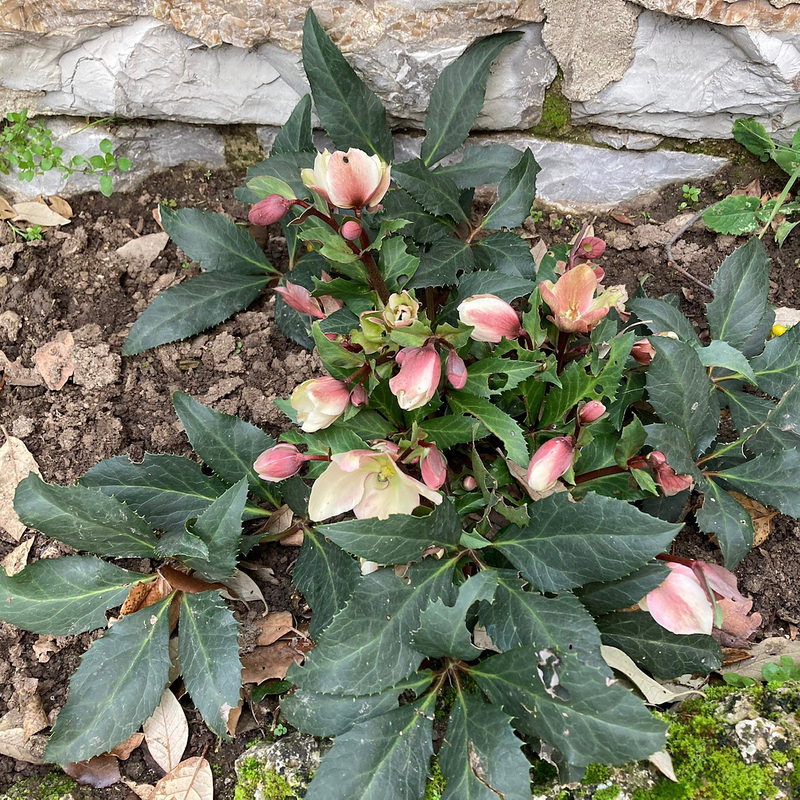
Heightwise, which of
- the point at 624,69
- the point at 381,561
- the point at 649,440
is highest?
the point at 624,69

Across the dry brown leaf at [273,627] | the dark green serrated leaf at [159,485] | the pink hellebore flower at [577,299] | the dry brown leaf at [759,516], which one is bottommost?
the dry brown leaf at [273,627]

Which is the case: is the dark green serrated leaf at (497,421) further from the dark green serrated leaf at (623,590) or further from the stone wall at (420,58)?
the stone wall at (420,58)

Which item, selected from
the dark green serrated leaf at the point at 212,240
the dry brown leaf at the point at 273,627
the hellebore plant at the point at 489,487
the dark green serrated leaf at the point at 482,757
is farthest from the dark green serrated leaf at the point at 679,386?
the dark green serrated leaf at the point at 212,240

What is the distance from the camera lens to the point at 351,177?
1.12m

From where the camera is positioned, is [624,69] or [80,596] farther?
[624,69]

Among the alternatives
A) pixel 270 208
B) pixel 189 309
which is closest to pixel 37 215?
pixel 189 309

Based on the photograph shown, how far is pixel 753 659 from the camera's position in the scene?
1319mm

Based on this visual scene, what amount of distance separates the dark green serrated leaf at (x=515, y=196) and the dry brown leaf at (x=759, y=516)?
2.37 ft

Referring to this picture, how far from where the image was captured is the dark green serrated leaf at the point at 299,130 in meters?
1.54

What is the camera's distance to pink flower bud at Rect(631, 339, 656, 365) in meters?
1.24

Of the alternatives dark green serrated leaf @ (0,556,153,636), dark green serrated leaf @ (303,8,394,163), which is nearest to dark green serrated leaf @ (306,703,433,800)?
dark green serrated leaf @ (0,556,153,636)

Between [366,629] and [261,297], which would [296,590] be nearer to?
[366,629]

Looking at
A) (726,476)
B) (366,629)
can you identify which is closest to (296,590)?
(366,629)

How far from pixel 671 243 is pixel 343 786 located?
140 cm
